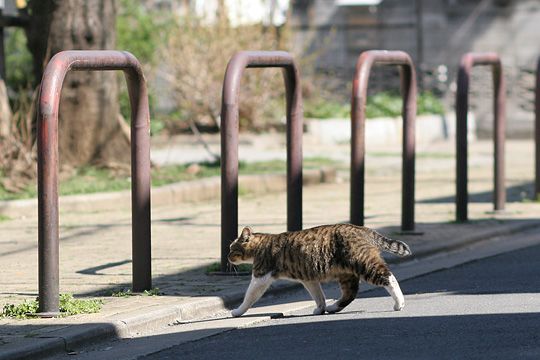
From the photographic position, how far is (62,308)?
25.8 ft

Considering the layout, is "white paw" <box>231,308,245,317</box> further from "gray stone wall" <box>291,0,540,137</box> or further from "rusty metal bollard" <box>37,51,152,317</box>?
"gray stone wall" <box>291,0,540,137</box>

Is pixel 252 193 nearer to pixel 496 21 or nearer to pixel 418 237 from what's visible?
pixel 418 237

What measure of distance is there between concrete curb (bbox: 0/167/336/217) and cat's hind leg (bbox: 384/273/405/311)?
629 centimetres

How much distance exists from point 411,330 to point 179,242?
14.6ft

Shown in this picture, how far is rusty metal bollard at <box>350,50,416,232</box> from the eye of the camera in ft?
36.1

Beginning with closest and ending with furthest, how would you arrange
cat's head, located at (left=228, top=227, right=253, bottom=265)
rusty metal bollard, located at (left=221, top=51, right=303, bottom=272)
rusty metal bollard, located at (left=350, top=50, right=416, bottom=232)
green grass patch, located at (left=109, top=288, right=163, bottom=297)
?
cat's head, located at (left=228, top=227, right=253, bottom=265) < green grass patch, located at (left=109, top=288, right=163, bottom=297) < rusty metal bollard, located at (left=221, top=51, right=303, bottom=272) < rusty metal bollard, located at (left=350, top=50, right=416, bottom=232)

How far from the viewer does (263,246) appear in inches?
324

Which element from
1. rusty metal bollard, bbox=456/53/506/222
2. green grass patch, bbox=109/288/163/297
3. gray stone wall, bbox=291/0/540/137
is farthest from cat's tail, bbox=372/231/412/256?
gray stone wall, bbox=291/0/540/137

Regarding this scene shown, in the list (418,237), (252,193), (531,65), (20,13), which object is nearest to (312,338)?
(418,237)

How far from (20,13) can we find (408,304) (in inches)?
371

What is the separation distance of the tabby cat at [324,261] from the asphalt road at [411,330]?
0.61 ft

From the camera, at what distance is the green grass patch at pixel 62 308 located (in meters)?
7.77

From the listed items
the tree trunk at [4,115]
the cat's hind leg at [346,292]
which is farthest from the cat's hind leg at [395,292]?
the tree trunk at [4,115]

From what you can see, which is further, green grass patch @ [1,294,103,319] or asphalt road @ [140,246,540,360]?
green grass patch @ [1,294,103,319]
